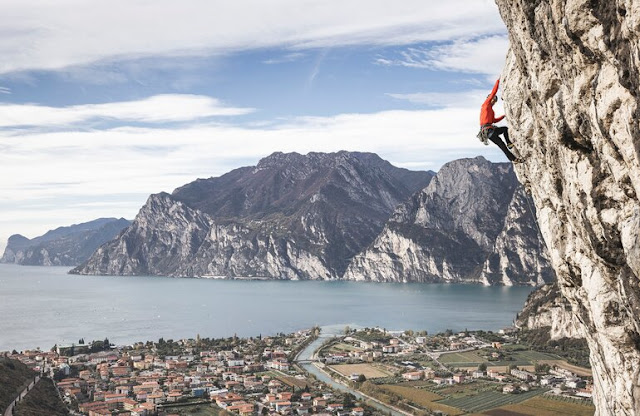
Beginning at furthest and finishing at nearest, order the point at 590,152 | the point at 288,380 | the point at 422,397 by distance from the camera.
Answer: the point at 288,380
the point at 422,397
the point at 590,152

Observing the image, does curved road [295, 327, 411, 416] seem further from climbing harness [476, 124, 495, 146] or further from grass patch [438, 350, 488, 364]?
climbing harness [476, 124, 495, 146]

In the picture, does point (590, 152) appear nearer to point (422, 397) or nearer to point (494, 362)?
point (422, 397)

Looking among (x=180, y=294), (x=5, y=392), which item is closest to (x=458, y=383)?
(x=5, y=392)

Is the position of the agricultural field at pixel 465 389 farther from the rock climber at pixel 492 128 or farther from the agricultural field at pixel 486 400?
the rock climber at pixel 492 128

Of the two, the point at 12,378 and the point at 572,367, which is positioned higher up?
the point at 12,378

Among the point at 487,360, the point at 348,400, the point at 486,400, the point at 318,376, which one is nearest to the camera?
the point at 348,400

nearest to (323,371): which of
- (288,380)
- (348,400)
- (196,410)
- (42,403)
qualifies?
(288,380)
